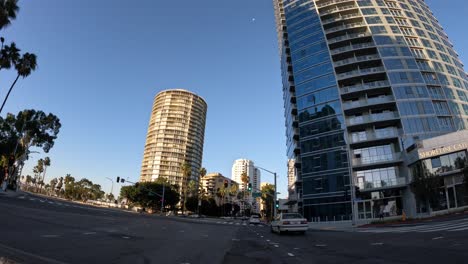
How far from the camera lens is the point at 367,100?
5088 centimetres

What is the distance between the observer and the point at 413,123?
46.8 metres

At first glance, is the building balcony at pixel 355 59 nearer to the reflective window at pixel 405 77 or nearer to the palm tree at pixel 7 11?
the reflective window at pixel 405 77

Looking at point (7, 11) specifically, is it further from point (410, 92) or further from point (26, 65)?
point (410, 92)

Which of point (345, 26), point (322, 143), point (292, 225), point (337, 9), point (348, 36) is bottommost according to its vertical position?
point (292, 225)

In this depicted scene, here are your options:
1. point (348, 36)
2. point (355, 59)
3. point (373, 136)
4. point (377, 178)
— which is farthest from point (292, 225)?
point (348, 36)

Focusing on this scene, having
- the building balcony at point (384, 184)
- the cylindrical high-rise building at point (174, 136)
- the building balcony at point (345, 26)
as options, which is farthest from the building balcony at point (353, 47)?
the cylindrical high-rise building at point (174, 136)

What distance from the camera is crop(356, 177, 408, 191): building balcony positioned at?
43575 mm

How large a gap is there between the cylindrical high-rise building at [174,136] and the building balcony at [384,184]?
11388cm

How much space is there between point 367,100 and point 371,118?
3.52 meters

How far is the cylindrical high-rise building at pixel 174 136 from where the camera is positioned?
154875mm

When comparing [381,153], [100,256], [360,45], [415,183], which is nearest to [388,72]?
[360,45]

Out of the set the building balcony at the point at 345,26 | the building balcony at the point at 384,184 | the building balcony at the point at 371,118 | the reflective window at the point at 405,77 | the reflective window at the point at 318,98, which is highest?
the building balcony at the point at 345,26

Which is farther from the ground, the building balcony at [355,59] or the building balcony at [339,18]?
the building balcony at [339,18]

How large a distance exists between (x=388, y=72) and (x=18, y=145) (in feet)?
244
